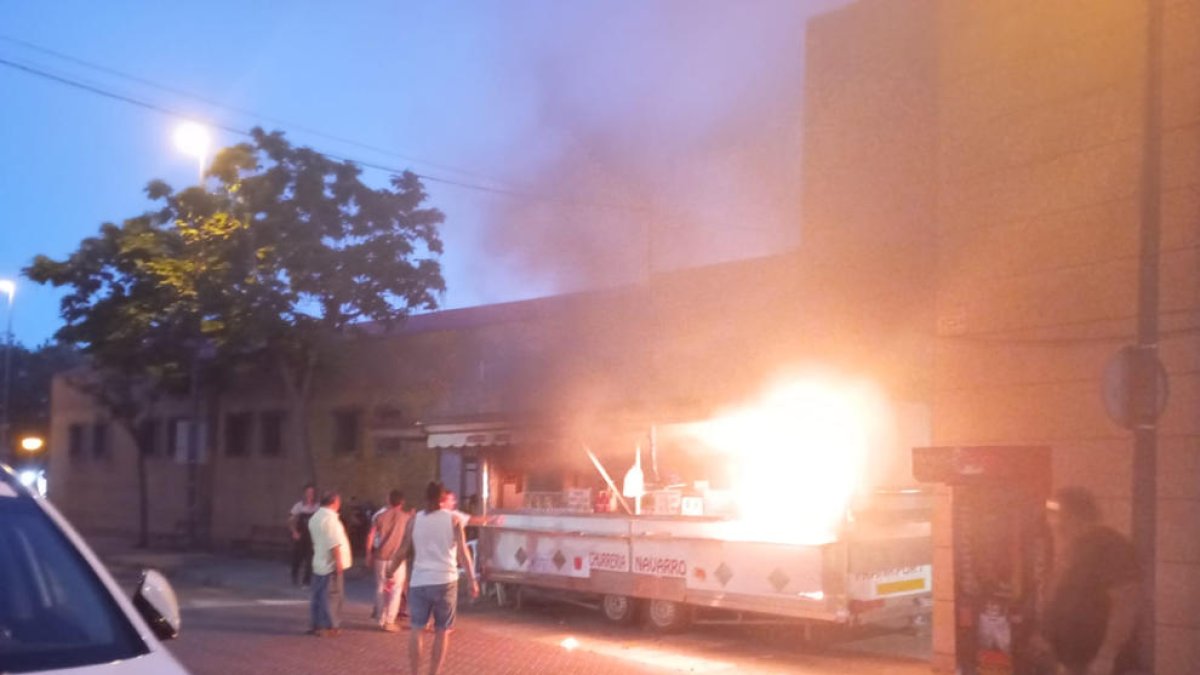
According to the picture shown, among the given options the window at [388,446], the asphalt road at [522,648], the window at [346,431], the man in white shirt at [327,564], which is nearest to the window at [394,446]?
the window at [388,446]

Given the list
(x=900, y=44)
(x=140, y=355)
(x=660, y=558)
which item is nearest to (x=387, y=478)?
(x=140, y=355)

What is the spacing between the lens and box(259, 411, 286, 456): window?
1174 inches

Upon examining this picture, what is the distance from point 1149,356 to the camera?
8805 mm

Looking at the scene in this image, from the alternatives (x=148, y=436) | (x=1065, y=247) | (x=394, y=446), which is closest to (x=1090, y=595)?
(x=1065, y=247)

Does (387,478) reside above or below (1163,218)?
below

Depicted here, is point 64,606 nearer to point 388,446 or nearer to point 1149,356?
point 1149,356

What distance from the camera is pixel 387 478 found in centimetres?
2573

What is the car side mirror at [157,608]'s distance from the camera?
14.4ft

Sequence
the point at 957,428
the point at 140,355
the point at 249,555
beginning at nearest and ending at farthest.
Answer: the point at 957,428, the point at 140,355, the point at 249,555

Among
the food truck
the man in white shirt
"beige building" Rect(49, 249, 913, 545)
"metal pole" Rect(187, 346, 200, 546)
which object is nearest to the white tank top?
the man in white shirt

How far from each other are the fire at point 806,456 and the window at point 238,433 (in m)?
19.4

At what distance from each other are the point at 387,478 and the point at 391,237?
493cm

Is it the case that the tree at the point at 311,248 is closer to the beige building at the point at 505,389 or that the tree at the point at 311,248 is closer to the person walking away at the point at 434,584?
the beige building at the point at 505,389

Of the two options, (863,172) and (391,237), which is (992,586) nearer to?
(863,172)
